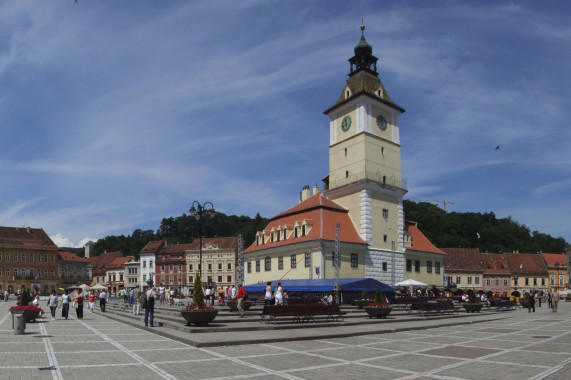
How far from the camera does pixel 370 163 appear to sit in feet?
152

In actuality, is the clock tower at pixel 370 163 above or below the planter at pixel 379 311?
above

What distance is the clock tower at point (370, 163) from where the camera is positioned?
1786 inches

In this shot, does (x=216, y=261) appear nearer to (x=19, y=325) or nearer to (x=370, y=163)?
(x=370, y=163)

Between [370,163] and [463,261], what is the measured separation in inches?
2243

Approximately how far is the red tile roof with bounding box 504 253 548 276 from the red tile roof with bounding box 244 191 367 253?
65.5 meters

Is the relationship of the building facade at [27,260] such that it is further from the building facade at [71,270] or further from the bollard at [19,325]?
the bollard at [19,325]

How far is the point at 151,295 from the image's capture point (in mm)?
20281

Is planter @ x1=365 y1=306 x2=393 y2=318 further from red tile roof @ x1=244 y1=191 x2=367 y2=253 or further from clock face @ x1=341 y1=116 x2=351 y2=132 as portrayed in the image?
clock face @ x1=341 y1=116 x2=351 y2=132

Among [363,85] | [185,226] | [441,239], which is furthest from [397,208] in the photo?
[185,226]

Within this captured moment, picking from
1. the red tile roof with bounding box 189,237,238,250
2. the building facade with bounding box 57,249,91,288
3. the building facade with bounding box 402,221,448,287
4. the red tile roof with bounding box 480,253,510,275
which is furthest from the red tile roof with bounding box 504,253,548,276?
the building facade with bounding box 57,249,91,288

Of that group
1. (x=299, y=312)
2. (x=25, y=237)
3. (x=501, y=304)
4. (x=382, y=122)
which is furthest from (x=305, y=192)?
(x=25, y=237)

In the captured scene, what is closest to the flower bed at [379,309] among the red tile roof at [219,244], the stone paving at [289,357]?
the stone paving at [289,357]

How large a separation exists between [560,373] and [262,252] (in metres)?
40.1

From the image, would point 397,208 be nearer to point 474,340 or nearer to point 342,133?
point 342,133
